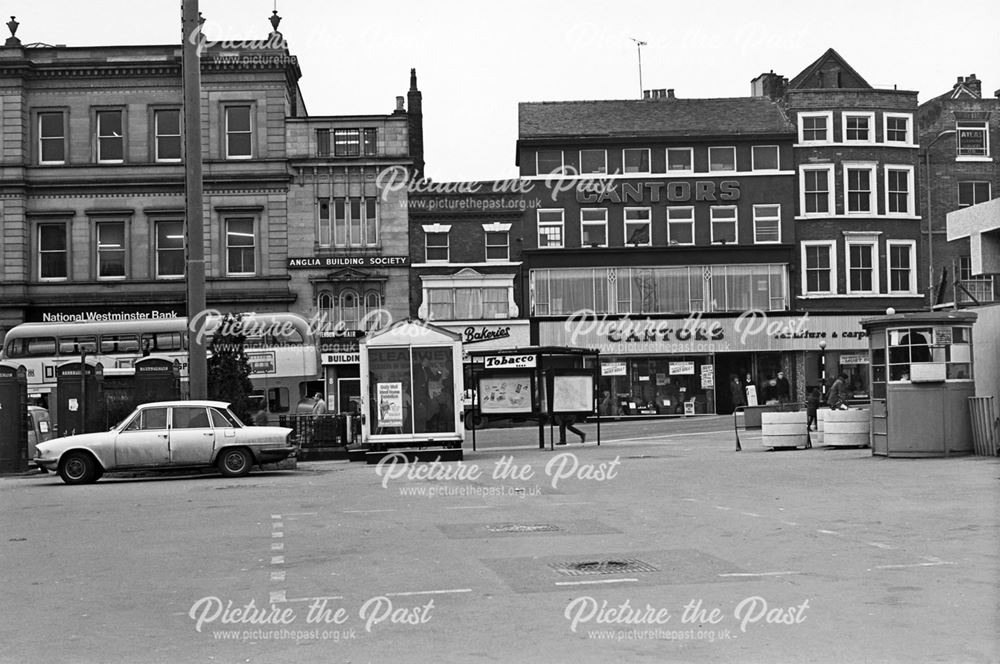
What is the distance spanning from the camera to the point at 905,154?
6091cm

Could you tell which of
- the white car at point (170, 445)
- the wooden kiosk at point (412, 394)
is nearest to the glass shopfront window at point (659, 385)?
the wooden kiosk at point (412, 394)

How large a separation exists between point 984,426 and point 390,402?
12.3m

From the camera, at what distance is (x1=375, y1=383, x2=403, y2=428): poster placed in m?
27.5

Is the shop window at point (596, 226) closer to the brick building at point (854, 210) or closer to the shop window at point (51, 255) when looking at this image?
the brick building at point (854, 210)

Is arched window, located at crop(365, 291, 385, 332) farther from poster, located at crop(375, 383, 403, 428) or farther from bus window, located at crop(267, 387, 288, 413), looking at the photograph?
poster, located at crop(375, 383, 403, 428)

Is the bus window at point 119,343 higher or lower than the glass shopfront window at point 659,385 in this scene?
higher

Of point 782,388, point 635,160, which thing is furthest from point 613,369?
point 635,160

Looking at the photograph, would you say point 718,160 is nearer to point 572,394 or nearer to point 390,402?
point 572,394

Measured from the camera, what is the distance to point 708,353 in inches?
2303

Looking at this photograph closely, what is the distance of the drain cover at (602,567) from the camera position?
35.8ft

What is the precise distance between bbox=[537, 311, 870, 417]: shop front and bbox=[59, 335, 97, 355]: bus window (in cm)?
2082

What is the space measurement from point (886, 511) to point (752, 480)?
5.13 meters

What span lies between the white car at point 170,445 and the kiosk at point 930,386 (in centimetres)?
1191

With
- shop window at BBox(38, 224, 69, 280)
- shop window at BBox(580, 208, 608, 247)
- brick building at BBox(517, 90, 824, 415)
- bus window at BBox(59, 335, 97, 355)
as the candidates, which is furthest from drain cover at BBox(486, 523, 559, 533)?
shop window at BBox(580, 208, 608, 247)
